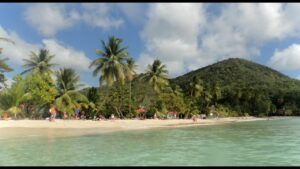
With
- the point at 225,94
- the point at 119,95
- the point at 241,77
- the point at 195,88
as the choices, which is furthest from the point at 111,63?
the point at 241,77

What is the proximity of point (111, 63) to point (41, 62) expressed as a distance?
333 inches

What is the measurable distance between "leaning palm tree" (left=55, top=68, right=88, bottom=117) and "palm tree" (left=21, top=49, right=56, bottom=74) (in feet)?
16.1

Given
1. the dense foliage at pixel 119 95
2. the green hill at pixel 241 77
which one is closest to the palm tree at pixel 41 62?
the dense foliage at pixel 119 95

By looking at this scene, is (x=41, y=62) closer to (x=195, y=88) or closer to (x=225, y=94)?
(x=195, y=88)

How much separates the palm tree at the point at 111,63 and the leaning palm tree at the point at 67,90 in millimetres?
4160

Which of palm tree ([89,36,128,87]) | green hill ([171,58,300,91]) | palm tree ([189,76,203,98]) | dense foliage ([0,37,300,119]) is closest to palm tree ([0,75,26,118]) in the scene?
dense foliage ([0,37,300,119])

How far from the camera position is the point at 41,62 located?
41375 mm

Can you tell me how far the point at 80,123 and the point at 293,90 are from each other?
239 feet

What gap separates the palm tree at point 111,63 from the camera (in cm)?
4088

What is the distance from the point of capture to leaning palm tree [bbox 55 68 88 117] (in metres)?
36.0

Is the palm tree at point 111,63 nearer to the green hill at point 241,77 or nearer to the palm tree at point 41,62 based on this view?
the palm tree at point 41,62

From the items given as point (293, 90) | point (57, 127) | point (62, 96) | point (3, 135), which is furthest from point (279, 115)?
point (3, 135)

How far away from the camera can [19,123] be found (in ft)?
83.0

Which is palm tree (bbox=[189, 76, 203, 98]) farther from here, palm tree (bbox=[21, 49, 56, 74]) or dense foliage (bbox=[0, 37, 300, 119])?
palm tree (bbox=[21, 49, 56, 74])
